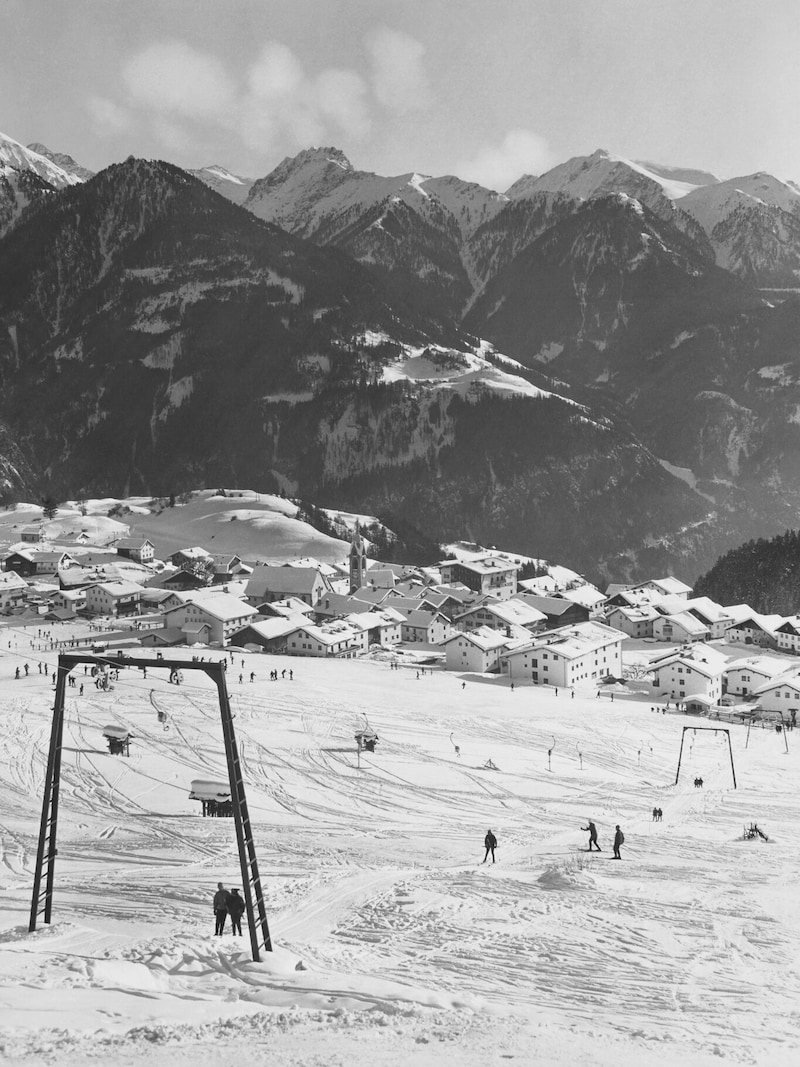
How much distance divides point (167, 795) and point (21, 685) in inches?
991

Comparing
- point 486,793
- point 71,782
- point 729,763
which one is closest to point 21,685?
point 71,782

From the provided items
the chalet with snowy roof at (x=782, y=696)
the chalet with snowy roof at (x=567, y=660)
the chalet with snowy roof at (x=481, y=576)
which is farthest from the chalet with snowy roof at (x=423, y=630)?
the chalet with snowy roof at (x=481, y=576)

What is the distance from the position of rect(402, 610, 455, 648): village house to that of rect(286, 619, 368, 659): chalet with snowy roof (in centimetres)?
966

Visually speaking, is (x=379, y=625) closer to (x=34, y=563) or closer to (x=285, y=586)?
(x=285, y=586)

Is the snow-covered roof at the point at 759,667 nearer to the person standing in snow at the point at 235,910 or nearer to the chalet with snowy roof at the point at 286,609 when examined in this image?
the chalet with snowy roof at the point at 286,609

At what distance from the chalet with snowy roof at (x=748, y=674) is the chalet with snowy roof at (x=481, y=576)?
5874 cm

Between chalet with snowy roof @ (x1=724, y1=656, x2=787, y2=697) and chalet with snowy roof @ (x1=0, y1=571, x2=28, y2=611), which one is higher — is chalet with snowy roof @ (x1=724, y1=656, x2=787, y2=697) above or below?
below

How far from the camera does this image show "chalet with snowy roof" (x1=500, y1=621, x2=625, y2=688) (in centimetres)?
6303

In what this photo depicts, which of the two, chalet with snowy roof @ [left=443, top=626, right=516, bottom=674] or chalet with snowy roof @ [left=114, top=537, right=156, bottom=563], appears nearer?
chalet with snowy roof @ [left=443, top=626, right=516, bottom=674]

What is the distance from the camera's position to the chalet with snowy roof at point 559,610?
95.3 m

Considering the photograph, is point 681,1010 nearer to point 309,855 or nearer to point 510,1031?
point 510,1031

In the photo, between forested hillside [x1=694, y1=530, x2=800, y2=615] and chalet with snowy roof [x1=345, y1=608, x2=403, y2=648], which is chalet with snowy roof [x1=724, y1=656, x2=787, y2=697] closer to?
chalet with snowy roof [x1=345, y1=608, x2=403, y2=648]

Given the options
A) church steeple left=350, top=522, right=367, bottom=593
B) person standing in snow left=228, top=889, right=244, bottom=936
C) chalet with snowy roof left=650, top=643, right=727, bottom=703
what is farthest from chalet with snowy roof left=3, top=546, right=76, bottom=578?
person standing in snow left=228, top=889, right=244, bottom=936

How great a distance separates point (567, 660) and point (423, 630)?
23041mm
